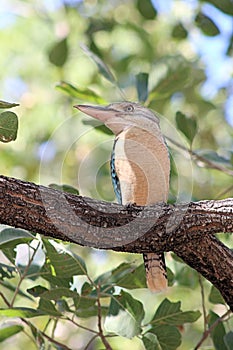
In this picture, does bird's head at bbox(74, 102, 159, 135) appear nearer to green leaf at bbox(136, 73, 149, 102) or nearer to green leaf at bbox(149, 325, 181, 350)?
green leaf at bbox(136, 73, 149, 102)

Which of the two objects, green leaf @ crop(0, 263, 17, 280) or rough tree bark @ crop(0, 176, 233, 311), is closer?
rough tree bark @ crop(0, 176, 233, 311)

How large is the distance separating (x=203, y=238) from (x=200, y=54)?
10.2 ft

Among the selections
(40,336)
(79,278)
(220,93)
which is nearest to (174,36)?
(220,93)

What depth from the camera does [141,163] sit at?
2.93m

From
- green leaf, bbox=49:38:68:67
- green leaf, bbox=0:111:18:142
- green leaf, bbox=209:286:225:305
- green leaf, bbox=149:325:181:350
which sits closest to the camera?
green leaf, bbox=0:111:18:142

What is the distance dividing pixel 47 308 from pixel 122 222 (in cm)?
55

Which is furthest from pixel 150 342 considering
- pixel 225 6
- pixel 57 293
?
pixel 225 6

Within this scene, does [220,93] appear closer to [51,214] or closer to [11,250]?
[11,250]

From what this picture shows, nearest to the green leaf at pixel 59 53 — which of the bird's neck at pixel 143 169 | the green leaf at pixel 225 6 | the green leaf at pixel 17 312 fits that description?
the green leaf at pixel 225 6

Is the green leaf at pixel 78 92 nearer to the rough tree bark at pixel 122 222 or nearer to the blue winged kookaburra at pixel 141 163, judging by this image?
the blue winged kookaburra at pixel 141 163

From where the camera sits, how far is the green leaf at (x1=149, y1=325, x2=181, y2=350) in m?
2.76

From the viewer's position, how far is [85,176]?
4551mm

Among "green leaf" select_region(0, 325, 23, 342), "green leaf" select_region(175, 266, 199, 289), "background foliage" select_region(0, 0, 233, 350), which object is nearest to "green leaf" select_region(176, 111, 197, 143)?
"background foliage" select_region(0, 0, 233, 350)

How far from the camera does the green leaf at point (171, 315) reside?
9.09 feet
